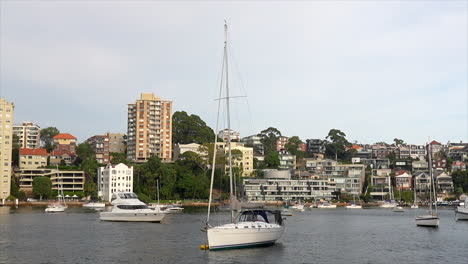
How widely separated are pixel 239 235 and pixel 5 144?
129607mm

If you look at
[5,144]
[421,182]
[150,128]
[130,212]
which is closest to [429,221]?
[130,212]

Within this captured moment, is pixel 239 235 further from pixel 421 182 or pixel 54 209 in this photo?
pixel 421 182

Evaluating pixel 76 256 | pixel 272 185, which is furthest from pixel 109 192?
pixel 76 256

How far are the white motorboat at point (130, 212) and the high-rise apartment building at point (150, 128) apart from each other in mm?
97258

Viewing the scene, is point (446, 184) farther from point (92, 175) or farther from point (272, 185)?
point (92, 175)

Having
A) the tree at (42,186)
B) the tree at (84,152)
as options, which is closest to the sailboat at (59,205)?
the tree at (42,186)

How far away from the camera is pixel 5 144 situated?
508ft

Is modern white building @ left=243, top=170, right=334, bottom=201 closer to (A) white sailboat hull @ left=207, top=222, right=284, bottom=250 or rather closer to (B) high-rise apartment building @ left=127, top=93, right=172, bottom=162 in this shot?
(B) high-rise apartment building @ left=127, top=93, right=172, bottom=162

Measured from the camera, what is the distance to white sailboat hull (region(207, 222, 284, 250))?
1709 inches

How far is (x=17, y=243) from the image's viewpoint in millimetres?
53219

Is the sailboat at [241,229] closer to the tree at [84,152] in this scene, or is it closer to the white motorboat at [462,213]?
the white motorboat at [462,213]

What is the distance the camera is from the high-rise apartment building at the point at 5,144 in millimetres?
150875

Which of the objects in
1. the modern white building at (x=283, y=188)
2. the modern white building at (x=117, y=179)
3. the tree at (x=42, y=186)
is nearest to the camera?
the tree at (x=42, y=186)

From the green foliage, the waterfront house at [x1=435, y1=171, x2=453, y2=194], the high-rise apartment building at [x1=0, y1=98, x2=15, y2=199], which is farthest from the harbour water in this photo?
the green foliage
